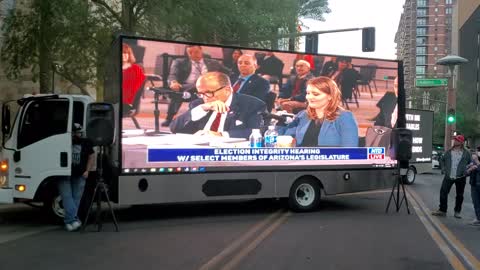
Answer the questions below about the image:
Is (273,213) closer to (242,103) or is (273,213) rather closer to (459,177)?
(242,103)

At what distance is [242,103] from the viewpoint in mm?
11586

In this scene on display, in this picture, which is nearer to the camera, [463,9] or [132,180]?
[132,180]


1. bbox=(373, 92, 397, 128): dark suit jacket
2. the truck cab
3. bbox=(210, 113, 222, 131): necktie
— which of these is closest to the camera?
the truck cab

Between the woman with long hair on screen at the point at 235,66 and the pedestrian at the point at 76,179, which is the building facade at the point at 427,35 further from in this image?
the pedestrian at the point at 76,179

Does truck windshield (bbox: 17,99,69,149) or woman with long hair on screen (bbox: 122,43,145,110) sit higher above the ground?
woman with long hair on screen (bbox: 122,43,145,110)

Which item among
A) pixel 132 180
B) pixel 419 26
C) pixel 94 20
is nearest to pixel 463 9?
pixel 419 26

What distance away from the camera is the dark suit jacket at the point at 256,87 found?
1162 cm

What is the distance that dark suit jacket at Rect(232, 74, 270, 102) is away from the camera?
11625 millimetres

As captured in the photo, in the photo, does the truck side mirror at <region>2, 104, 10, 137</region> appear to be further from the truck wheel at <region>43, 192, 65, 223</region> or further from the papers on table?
the papers on table

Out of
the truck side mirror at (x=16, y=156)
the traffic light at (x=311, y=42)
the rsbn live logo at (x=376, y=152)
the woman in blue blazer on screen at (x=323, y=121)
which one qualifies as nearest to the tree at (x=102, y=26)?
the traffic light at (x=311, y=42)

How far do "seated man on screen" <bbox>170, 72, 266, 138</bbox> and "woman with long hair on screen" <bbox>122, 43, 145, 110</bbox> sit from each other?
0.97m

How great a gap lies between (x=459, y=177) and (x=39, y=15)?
12.4 meters

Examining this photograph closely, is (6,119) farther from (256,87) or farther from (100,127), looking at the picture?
(256,87)

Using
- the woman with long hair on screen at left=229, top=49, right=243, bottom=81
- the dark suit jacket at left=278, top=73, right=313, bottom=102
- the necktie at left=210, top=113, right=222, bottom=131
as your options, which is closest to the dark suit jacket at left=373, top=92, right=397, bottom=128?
the dark suit jacket at left=278, top=73, right=313, bottom=102
